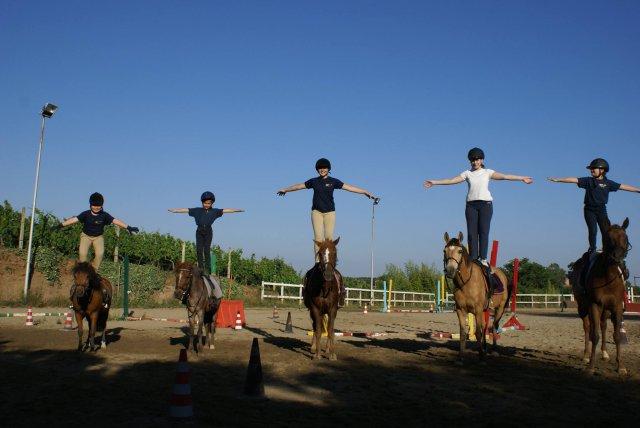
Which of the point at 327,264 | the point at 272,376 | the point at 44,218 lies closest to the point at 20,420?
the point at 272,376

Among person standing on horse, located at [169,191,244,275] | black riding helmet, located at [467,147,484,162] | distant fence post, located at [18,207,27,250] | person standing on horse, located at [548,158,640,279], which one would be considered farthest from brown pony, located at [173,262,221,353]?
distant fence post, located at [18,207,27,250]

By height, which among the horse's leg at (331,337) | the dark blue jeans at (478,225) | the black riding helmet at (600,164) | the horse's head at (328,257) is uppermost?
the black riding helmet at (600,164)

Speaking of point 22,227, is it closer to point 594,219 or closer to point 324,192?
point 324,192

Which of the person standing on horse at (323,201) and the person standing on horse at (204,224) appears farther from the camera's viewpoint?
the person standing on horse at (204,224)

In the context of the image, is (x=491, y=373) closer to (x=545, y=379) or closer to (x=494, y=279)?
(x=545, y=379)

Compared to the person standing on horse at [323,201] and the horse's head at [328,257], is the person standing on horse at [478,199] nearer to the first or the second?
the person standing on horse at [323,201]

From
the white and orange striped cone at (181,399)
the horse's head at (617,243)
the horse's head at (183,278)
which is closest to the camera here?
the white and orange striped cone at (181,399)

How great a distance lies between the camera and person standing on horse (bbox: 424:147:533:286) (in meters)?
12.0

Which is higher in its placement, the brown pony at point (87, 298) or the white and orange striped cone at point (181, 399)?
the brown pony at point (87, 298)

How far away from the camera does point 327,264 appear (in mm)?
10852

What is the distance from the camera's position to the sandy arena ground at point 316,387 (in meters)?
6.72

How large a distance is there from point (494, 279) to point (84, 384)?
881 centimetres

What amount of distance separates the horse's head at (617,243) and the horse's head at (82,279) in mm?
9980

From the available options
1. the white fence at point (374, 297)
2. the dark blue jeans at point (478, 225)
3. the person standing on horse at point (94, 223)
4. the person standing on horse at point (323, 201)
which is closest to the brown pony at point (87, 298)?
the person standing on horse at point (94, 223)
